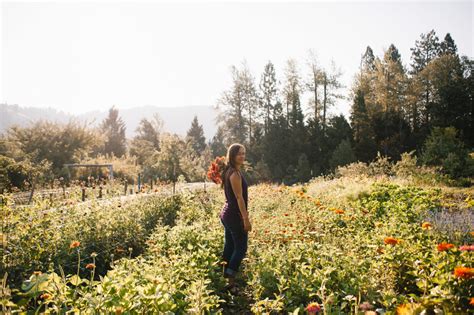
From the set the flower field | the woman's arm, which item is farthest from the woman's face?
the flower field

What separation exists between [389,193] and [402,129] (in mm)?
23034

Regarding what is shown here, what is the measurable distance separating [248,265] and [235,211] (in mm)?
871

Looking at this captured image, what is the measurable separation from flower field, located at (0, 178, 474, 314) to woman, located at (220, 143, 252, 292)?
0.18 metres

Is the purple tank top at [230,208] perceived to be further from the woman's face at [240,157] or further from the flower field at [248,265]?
the flower field at [248,265]

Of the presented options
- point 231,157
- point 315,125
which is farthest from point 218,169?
point 315,125

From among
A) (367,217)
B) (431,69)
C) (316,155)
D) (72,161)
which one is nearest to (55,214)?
(367,217)

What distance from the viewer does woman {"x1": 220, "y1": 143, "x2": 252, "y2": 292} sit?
12.1 feet

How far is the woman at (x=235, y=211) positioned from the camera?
3.68 m

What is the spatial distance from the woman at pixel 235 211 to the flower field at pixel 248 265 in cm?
18

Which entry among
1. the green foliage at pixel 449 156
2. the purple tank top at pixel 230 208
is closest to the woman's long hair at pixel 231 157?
the purple tank top at pixel 230 208

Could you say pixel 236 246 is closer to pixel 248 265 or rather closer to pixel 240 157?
pixel 248 265

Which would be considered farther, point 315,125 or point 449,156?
point 315,125

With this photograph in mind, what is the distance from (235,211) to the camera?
12.4ft

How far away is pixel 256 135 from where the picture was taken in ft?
101
